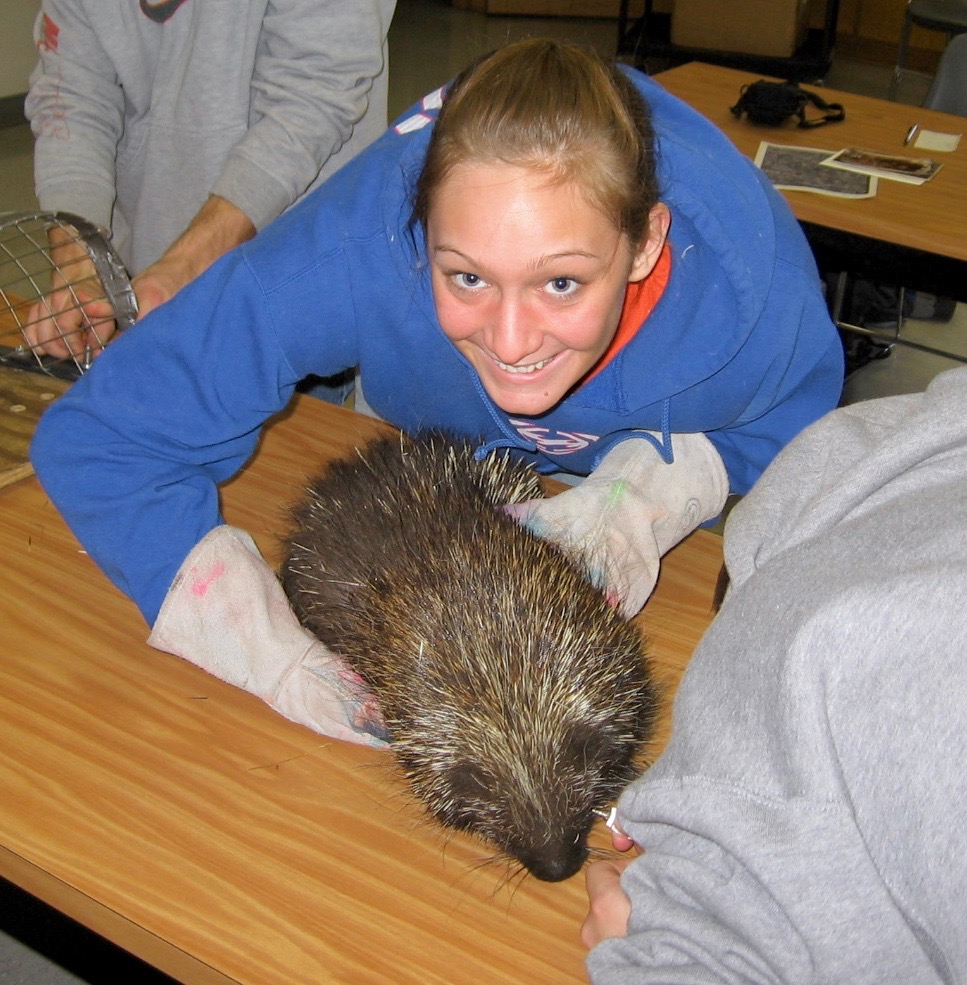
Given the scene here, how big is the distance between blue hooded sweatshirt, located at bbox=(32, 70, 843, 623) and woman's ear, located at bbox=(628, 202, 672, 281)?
4 centimetres

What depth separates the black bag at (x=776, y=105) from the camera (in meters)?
3.03

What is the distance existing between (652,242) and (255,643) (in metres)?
0.68

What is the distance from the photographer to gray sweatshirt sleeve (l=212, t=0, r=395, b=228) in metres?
1.92

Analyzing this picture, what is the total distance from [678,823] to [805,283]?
0.82 metres

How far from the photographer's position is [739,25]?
618 cm

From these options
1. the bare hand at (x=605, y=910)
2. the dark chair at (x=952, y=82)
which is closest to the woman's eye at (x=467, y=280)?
the bare hand at (x=605, y=910)

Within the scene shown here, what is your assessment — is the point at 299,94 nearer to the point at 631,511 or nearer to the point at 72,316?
the point at 72,316

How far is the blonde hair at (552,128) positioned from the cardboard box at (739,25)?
5637 mm

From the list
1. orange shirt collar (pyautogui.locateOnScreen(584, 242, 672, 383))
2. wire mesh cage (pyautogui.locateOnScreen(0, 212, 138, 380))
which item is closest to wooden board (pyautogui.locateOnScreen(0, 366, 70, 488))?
wire mesh cage (pyautogui.locateOnScreen(0, 212, 138, 380))

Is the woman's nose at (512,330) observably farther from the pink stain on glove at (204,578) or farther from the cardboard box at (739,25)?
the cardboard box at (739,25)

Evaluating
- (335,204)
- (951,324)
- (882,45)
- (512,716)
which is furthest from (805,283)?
(882,45)

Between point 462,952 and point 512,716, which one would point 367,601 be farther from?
point 462,952

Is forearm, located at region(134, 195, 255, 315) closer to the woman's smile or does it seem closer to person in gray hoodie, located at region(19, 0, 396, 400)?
person in gray hoodie, located at region(19, 0, 396, 400)

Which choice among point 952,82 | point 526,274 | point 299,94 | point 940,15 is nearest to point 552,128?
point 526,274
